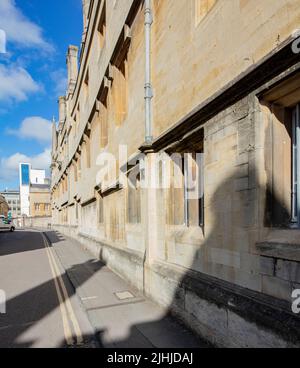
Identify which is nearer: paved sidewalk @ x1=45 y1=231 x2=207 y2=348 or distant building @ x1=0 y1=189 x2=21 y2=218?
paved sidewalk @ x1=45 y1=231 x2=207 y2=348

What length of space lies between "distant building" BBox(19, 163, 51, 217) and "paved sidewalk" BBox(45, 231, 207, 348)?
70162 millimetres

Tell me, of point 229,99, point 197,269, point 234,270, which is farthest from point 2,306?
point 229,99

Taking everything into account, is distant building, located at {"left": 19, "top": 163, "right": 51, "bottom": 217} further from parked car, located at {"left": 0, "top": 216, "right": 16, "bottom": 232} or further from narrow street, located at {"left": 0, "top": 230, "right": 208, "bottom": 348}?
narrow street, located at {"left": 0, "top": 230, "right": 208, "bottom": 348}

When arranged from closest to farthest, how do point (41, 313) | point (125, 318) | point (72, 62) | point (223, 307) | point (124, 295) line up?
point (223, 307) → point (125, 318) → point (41, 313) → point (124, 295) → point (72, 62)

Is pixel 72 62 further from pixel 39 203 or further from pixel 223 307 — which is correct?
pixel 39 203

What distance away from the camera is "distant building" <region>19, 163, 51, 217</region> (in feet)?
243

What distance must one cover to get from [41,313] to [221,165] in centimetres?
497

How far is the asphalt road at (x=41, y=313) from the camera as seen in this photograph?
189 inches

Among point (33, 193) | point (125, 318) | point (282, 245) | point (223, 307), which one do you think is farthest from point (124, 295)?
point (33, 193)

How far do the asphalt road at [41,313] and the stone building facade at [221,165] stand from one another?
172 cm

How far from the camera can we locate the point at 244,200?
3.77m

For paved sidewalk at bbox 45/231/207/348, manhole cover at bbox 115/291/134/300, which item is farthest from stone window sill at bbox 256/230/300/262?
manhole cover at bbox 115/291/134/300

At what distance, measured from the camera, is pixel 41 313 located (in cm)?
617
